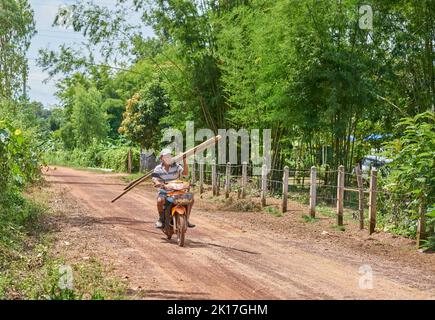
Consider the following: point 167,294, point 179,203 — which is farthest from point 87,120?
point 167,294

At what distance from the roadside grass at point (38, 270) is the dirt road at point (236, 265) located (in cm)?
32

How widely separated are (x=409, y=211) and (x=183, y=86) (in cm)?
1271

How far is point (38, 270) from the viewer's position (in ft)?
22.8

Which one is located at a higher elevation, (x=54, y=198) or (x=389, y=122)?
(x=389, y=122)

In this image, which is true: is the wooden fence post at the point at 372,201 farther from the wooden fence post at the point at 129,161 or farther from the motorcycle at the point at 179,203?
the wooden fence post at the point at 129,161

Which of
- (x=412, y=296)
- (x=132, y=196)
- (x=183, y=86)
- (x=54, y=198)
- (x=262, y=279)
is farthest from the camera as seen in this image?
(x=183, y=86)

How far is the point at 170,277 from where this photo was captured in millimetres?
6832

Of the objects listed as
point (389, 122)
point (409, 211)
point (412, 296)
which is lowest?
point (412, 296)

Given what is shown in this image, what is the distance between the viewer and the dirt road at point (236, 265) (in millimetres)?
6246

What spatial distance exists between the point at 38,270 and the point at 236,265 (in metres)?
2.37

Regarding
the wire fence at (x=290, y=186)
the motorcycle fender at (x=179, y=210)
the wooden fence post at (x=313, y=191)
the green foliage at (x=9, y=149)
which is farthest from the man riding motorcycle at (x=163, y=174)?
the wire fence at (x=290, y=186)

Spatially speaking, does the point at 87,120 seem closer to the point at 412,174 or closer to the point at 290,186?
the point at 290,186
